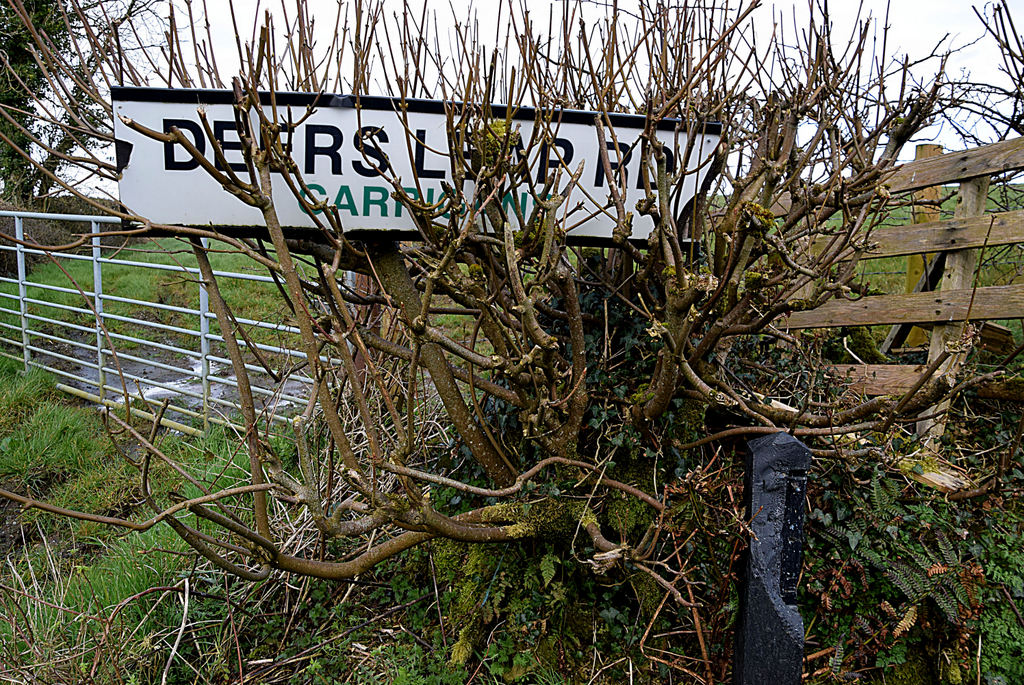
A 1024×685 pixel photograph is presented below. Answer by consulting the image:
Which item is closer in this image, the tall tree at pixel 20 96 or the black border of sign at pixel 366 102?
the black border of sign at pixel 366 102

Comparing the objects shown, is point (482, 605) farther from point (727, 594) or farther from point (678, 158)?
point (678, 158)

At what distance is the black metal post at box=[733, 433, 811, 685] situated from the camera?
2.20 meters

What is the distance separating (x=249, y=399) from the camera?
2.56 m

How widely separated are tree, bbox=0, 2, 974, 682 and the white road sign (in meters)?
0.04

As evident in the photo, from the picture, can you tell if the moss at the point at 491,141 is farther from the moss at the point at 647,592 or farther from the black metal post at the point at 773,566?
the moss at the point at 647,592

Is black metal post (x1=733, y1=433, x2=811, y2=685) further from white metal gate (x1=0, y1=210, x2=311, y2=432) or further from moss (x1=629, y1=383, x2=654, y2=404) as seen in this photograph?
white metal gate (x1=0, y1=210, x2=311, y2=432)

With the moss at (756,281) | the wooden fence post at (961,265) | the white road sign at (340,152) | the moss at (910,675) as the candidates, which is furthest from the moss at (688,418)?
the wooden fence post at (961,265)

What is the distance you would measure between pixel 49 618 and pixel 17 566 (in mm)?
1213

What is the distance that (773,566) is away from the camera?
2242 mm

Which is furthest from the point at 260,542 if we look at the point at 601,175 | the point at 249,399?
the point at 601,175

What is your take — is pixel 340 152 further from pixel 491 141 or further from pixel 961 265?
pixel 961 265

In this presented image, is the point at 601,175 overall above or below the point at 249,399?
above

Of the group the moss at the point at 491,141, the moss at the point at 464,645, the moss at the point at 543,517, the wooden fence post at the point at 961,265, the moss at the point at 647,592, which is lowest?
the moss at the point at 464,645

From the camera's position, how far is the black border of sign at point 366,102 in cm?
229
